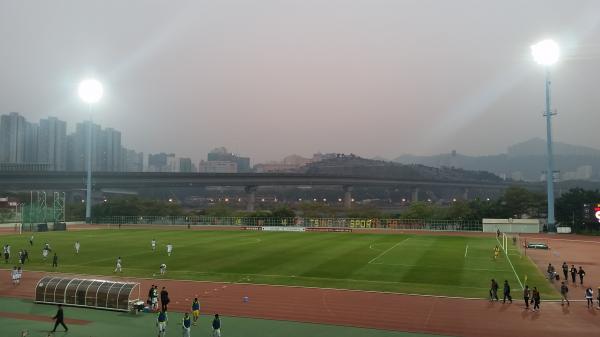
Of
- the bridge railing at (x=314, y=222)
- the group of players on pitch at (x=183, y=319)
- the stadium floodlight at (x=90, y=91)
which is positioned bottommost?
the bridge railing at (x=314, y=222)

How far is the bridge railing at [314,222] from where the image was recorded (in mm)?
84875

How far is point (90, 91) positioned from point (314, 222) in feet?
160

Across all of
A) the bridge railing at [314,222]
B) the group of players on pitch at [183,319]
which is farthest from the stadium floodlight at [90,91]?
the group of players on pitch at [183,319]

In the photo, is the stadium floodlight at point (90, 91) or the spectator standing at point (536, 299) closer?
the spectator standing at point (536, 299)

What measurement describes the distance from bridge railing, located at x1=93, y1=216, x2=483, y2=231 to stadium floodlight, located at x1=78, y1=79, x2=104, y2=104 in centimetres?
2679

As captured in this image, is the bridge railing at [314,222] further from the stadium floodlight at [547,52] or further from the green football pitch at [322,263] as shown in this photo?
the stadium floodlight at [547,52]

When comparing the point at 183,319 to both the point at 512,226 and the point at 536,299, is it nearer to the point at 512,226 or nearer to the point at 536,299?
the point at 536,299

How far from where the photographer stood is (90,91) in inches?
3361

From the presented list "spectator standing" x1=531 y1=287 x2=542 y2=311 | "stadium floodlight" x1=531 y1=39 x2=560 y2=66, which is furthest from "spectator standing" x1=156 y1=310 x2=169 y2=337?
"stadium floodlight" x1=531 y1=39 x2=560 y2=66

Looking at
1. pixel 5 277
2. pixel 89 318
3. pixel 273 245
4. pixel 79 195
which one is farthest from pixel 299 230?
pixel 79 195

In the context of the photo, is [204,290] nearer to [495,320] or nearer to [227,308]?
[227,308]

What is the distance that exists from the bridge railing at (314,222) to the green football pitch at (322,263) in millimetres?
22943

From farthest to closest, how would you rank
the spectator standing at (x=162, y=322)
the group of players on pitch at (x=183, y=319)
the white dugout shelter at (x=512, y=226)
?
1. the white dugout shelter at (x=512, y=226)
2. the spectator standing at (x=162, y=322)
3. the group of players on pitch at (x=183, y=319)

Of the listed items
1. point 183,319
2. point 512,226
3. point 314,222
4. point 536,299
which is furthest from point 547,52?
point 183,319
